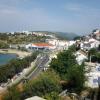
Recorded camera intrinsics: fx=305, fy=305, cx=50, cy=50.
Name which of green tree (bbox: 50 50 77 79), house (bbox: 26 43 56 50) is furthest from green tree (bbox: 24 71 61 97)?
house (bbox: 26 43 56 50)

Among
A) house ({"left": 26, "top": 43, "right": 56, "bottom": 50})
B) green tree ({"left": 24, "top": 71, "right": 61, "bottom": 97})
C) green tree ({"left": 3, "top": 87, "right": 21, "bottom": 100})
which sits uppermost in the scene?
green tree ({"left": 24, "top": 71, "right": 61, "bottom": 97})

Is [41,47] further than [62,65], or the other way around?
[41,47]

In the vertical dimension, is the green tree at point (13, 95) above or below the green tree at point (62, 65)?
below

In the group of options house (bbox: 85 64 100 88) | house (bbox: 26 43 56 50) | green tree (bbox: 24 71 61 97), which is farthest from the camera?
house (bbox: 26 43 56 50)

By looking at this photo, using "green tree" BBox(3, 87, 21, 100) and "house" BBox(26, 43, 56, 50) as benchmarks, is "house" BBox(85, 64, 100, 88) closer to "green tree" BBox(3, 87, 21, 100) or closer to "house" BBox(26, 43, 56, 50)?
"green tree" BBox(3, 87, 21, 100)

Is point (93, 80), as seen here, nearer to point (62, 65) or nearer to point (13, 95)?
point (62, 65)

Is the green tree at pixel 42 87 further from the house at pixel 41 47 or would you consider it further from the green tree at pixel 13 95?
the house at pixel 41 47

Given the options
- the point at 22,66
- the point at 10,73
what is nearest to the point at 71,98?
the point at 10,73

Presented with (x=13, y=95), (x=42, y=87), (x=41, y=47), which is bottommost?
(x=41, y=47)

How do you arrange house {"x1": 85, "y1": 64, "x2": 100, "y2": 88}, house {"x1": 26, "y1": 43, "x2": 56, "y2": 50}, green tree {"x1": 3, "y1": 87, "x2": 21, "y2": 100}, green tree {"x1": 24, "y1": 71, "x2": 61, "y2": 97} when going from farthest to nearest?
house {"x1": 26, "y1": 43, "x2": 56, "y2": 50} < house {"x1": 85, "y1": 64, "x2": 100, "y2": 88} < green tree {"x1": 24, "y1": 71, "x2": 61, "y2": 97} < green tree {"x1": 3, "y1": 87, "x2": 21, "y2": 100}

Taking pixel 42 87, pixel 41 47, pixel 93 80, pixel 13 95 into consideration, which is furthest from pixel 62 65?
pixel 41 47

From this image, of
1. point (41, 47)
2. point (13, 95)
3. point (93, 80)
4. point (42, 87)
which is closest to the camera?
point (13, 95)

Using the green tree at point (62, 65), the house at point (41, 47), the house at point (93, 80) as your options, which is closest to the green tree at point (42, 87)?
the house at point (93, 80)
